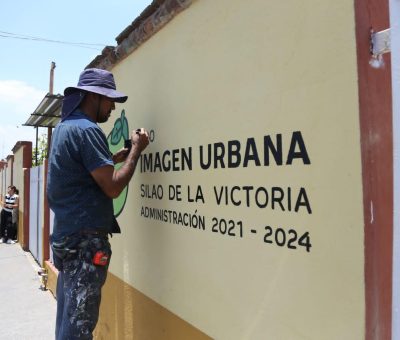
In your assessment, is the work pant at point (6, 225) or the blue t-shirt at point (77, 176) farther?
the work pant at point (6, 225)

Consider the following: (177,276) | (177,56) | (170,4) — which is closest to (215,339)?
(177,276)

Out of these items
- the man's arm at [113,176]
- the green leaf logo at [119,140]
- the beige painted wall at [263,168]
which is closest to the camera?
the beige painted wall at [263,168]

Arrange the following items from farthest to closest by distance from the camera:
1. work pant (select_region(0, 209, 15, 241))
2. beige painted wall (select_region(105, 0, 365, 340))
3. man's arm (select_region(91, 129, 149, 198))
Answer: work pant (select_region(0, 209, 15, 241)) < man's arm (select_region(91, 129, 149, 198)) < beige painted wall (select_region(105, 0, 365, 340))

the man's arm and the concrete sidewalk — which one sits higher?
the man's arm

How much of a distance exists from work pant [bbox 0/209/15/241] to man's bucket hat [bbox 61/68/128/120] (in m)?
12.0

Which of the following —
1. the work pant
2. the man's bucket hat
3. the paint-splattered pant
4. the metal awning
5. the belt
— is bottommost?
the work pant

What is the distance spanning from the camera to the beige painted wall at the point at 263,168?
130 cm

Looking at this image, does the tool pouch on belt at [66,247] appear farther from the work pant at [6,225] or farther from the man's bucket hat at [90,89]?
the work pant at [6,225]

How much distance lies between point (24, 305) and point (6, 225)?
777cm

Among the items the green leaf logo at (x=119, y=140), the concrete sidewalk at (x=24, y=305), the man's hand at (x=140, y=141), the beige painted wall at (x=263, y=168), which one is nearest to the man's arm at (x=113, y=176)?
the man's hand at (x=140, y=141)

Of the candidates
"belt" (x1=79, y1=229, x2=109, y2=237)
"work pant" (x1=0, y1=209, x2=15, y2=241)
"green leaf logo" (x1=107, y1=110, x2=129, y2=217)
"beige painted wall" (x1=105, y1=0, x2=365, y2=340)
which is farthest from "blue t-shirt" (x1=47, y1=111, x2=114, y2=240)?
"work pant" (x1=0, y1=209, x2=15, y2=241)

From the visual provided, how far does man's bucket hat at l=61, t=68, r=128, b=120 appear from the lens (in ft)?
8.04

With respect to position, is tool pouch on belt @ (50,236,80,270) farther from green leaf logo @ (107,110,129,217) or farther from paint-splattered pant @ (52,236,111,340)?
green leaf logo @ (107,110,129,217)

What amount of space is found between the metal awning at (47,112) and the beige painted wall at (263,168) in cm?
543
